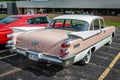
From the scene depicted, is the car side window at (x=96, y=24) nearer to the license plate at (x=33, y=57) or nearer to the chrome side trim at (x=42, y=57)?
the chrome side trim at (x=42, y=57)

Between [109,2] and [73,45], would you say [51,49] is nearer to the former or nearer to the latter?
[73,45]

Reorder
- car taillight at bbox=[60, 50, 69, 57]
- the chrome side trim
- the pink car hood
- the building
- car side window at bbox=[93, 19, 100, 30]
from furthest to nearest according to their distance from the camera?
the building
car side window at bbox=[93, 19, 100, 30]
the pink car hood
the chrome side trim
car taillight at bbox=[60, 50, 69, 57]

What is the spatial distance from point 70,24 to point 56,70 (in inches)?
76.3

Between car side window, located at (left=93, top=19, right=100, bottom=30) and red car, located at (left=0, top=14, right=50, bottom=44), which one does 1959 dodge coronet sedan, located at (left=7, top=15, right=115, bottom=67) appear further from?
red car, located at (left=0, top=14, right=50, bottom=44)

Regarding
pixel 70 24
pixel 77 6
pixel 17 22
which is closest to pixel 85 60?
pixel 70 24

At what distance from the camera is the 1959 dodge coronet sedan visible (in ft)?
16.4

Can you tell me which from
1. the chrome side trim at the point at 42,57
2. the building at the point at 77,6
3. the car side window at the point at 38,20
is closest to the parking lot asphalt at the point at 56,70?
the chrome side trim at the point at 42,57

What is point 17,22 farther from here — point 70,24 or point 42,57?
point 42,57

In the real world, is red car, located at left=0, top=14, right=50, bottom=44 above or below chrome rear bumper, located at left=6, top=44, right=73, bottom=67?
above

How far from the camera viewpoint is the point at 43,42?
17.4ft

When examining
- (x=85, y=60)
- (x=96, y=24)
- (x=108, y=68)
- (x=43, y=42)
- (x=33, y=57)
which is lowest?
(x=108, y=68)

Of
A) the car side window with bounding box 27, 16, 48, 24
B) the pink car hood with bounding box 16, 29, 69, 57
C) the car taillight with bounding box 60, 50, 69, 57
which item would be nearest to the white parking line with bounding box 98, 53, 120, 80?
the car taillight with bounding box 60, 50, 69, 57

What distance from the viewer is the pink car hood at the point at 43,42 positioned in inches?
202

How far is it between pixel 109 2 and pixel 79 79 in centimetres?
2747
